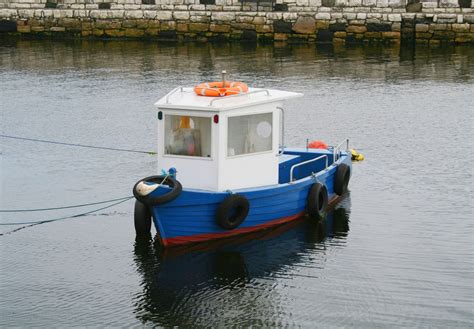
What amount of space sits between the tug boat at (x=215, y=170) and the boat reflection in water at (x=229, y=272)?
0.24 meters

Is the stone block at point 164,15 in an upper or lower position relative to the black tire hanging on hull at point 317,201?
upper

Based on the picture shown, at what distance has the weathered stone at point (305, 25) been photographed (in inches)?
1426

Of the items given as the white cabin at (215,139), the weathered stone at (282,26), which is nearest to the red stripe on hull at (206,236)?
the white cabin at (215,139)

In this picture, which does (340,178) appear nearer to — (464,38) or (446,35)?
(446,35)

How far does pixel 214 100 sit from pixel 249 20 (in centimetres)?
2368

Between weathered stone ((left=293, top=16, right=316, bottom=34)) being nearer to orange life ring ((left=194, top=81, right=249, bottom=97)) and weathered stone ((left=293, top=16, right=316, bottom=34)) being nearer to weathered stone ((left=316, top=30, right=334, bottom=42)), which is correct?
weathered stone ((left=316, top=30, right=334, bottom=42))

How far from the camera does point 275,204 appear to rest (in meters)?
14.2

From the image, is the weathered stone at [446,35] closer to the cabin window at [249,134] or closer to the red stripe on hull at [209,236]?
the red stripe on hull at [209,236]

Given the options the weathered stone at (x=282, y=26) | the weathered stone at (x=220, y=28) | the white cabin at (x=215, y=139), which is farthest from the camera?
the weathered stone at (x=220, y=28)

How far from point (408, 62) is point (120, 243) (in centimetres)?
1938

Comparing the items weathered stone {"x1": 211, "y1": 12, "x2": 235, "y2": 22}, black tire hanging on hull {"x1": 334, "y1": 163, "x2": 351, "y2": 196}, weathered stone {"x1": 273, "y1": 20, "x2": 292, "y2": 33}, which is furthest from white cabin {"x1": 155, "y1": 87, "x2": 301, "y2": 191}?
weathered stone {"x1": 211, "y1": 12, "x2": 235, "y2": 22}

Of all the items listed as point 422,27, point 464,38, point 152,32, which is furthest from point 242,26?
point 464,38

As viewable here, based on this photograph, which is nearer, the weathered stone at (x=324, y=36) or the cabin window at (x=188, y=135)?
the cabin window at (x=188, y=135)

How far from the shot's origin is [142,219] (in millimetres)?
14023
